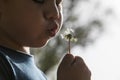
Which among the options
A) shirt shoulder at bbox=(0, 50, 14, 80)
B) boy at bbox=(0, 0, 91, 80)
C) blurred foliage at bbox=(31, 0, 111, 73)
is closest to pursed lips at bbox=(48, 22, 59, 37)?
boy at bbox=(0, 0, 91, 80)

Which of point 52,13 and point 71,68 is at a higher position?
point 52,13

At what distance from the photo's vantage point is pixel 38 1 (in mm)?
822

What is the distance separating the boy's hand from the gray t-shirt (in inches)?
2.3

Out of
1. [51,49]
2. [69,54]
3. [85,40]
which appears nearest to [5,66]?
[69,54]

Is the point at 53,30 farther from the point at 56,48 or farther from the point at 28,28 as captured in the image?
the point at 56,48

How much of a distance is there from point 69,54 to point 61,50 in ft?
8.77

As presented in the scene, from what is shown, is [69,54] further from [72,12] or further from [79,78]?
[72,12]

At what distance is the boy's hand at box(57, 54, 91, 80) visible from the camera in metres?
0.79

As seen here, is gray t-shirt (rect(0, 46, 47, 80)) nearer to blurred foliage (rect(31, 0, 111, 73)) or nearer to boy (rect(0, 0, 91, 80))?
boy (rect(0, 0, 91, 80))

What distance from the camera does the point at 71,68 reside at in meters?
0.79

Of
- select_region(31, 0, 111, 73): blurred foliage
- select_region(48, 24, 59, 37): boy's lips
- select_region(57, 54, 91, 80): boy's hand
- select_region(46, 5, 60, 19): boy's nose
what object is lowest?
select_region(31, 0, 111, 73): blurred foliage

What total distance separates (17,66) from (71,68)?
0.34 ft

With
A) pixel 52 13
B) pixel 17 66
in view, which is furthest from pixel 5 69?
pixel 52 13

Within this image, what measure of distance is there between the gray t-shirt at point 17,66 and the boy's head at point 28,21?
0.09 ft
